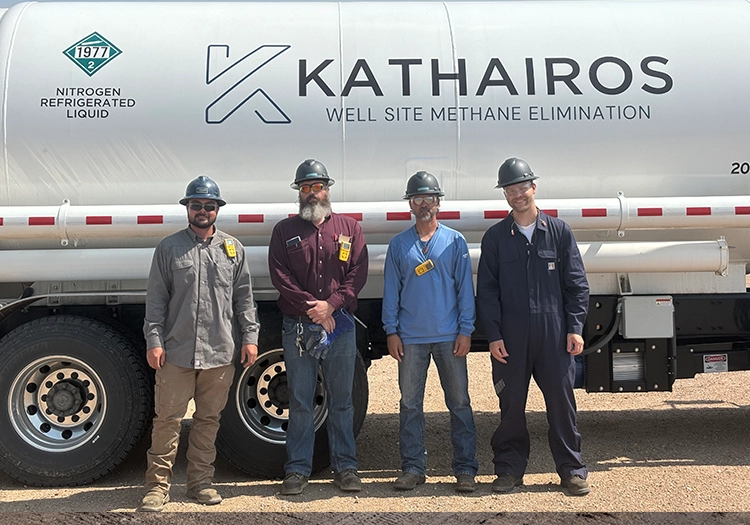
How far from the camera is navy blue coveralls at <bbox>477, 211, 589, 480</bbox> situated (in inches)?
202

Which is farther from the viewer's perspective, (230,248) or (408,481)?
(408,481)

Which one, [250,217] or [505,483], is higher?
[250,217]

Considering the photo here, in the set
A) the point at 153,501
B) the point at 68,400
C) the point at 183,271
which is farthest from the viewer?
the point at 68,400

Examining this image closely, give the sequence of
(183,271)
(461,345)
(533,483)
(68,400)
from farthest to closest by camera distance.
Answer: (68,400) → (533,483) → (461,345) → (183,271)

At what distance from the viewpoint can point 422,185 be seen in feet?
16.8

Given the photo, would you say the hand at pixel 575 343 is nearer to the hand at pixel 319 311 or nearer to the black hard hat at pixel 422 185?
the black hard hat at pixel 422 185

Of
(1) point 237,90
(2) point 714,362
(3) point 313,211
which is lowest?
(2) point 714,362

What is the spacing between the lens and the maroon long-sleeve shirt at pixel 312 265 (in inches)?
201

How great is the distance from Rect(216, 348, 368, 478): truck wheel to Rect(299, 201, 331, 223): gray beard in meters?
1.07

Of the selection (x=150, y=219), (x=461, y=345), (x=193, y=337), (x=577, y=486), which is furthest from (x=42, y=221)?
(x=577, y=486)

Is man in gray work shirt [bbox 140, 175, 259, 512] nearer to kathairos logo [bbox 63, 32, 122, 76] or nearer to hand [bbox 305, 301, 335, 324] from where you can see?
hand [bbox 305, 301, 335, 324]

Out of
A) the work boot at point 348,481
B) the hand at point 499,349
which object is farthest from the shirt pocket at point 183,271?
the hand at point 499,349

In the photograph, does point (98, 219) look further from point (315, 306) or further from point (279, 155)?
point (315, 306)

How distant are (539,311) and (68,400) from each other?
3.32 meters
